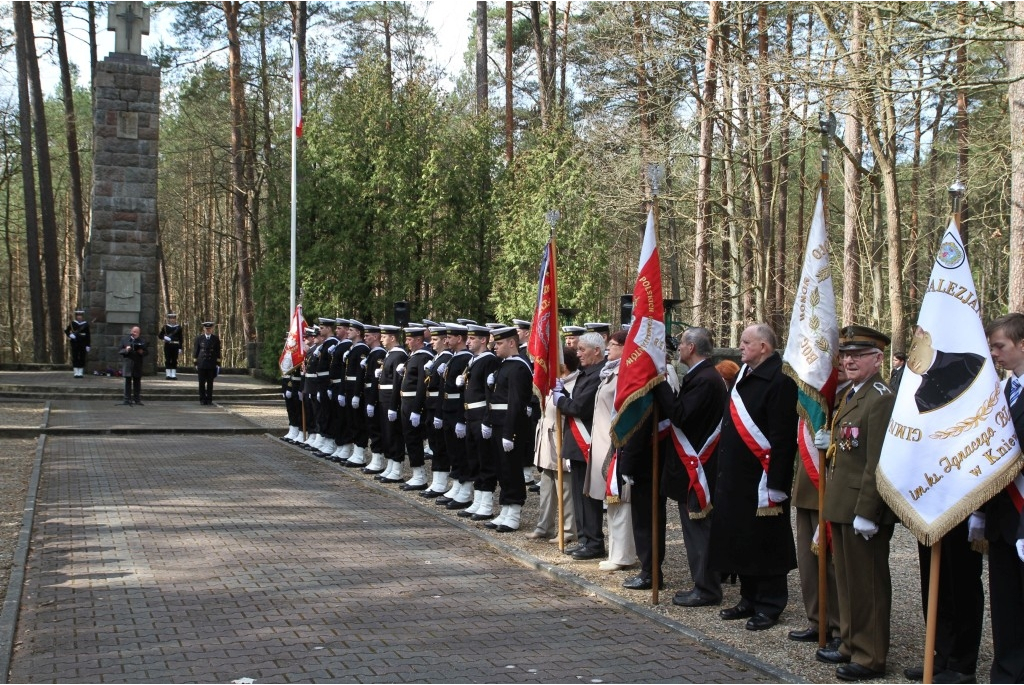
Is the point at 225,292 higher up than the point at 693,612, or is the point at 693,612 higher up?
the point at 225,292

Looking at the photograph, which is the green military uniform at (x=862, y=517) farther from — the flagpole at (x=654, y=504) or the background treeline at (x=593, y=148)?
the background treeline at (x=593, y=148)

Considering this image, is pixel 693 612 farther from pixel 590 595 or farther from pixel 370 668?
pixel 370 668

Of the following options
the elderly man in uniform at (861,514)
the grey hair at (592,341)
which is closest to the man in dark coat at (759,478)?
the elderly man in uniform at (861,514)

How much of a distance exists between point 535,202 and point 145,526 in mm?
15562

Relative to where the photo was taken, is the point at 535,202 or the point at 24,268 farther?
the point at 24,268

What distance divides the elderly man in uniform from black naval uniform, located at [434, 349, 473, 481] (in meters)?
6.33

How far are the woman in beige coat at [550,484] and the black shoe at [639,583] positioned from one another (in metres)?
1.97

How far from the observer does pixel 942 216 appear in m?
28.6

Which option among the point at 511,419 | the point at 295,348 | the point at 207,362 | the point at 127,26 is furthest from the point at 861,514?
the point at 127,26

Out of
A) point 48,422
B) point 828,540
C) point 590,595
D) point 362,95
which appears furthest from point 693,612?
point 362,95

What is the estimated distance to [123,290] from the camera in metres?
30.2

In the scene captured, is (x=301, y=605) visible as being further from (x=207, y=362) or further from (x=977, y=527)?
(x=207, y=362)

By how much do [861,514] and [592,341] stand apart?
13.0 feet

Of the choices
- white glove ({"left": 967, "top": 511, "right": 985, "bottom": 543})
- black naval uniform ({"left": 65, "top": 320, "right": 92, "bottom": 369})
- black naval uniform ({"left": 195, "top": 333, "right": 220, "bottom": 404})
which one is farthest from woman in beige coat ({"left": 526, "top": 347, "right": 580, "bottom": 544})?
black naval uniform ({"left": 65, "top": 320, "right": 92, "bottom": 369})
